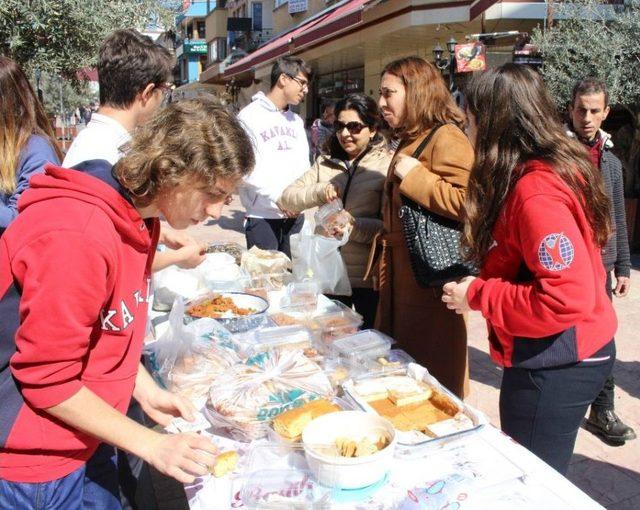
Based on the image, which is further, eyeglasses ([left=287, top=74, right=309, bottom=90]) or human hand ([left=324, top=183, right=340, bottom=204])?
eyeglasses ([left=287, top=74, right=309, bottom=90])

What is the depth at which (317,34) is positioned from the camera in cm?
941

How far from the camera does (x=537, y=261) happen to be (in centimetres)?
146

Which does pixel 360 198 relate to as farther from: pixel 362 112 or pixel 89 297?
pixel 89 297

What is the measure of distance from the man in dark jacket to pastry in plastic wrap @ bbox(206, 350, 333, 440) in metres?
2.08

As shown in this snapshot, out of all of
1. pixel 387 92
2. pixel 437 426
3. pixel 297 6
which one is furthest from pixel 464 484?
pixel 297 6

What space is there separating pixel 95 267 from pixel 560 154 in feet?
4.14

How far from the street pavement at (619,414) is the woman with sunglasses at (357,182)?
1144 millimetres

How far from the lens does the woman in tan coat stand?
2.35 meters

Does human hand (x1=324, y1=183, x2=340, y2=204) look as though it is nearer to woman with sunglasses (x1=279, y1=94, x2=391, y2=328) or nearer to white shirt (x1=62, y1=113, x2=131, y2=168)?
woman with sunglasses (x1=279, y1=94, x2=391, y2=328)

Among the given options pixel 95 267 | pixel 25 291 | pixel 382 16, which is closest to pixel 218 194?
pixel 95 267

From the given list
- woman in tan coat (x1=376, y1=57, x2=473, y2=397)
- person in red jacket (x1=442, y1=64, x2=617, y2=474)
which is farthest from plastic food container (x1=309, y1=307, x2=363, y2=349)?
person in red jacket (x1=442, y1=64, x2=617, y2=474)

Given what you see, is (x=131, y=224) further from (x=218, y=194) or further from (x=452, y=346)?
(x=452, y=346)

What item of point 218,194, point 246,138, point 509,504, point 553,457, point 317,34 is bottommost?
point 553,457

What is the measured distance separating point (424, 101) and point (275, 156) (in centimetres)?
168
